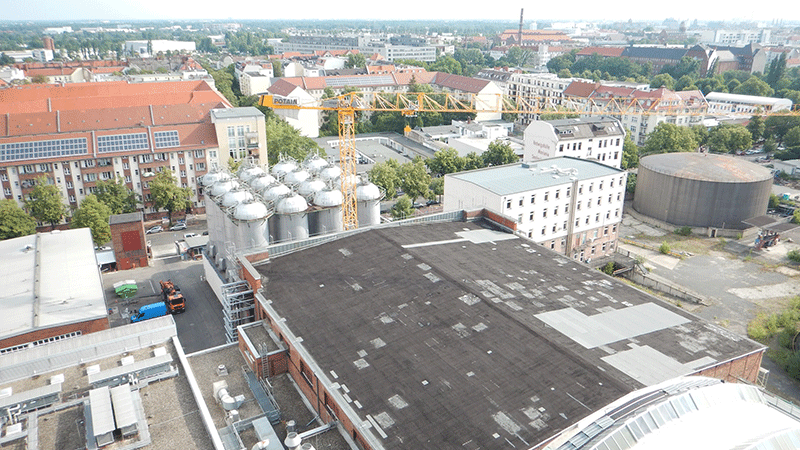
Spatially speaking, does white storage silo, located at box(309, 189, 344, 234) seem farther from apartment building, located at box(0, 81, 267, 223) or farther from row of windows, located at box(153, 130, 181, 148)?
row of windows, located at box(153, 130, 181, 148)

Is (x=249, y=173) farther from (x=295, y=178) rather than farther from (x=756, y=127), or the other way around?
(x=756, y=127)

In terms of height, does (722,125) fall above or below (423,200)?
above

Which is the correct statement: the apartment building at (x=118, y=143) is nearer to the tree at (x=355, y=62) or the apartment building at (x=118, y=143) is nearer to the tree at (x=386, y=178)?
the tree at (x=386, y=178)

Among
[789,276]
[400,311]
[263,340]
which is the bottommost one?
[789,276]

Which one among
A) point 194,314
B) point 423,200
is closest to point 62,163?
point 194,314

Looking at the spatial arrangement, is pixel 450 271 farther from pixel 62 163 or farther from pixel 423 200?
pixel 62 163

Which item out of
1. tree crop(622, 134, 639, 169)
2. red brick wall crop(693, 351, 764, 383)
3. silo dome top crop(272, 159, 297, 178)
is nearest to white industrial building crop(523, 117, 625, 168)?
tree crop(622, 134, 639, 169)
